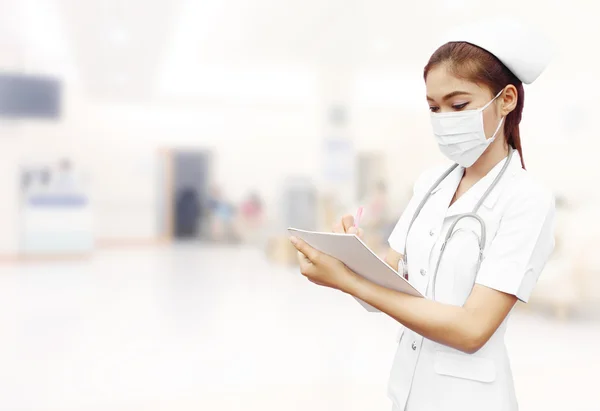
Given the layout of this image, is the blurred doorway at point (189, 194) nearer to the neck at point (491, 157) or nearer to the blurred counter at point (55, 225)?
the blurred counter at point (55, 225)

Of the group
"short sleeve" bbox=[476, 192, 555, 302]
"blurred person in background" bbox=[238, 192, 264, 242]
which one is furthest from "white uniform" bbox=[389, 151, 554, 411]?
"blurred person in background" bbox=[238, 192, 264, 242]

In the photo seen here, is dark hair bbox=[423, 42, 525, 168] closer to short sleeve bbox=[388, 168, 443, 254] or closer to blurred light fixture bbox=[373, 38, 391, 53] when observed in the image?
short sleeve bbox=[388, 168, 443, 254]

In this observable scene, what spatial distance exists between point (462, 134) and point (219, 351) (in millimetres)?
3260

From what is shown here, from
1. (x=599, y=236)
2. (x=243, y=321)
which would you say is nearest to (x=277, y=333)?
(x=243, y=321)

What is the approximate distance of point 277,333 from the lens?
4.68m

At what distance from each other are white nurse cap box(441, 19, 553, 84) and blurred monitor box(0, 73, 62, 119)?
420 inches

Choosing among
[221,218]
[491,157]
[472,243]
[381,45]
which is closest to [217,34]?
[381,45]

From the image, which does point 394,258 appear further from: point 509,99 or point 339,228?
point 509,99

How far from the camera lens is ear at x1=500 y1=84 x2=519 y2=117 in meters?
1.17

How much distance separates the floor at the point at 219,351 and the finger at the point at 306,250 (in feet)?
6.67

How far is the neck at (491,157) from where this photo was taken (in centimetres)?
123

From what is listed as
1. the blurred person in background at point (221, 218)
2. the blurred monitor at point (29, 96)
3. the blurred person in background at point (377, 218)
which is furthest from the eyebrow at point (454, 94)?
the blurred person in background at point (221, 218)

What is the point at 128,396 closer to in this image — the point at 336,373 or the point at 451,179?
the point at 336,373

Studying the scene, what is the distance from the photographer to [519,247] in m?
1.10
